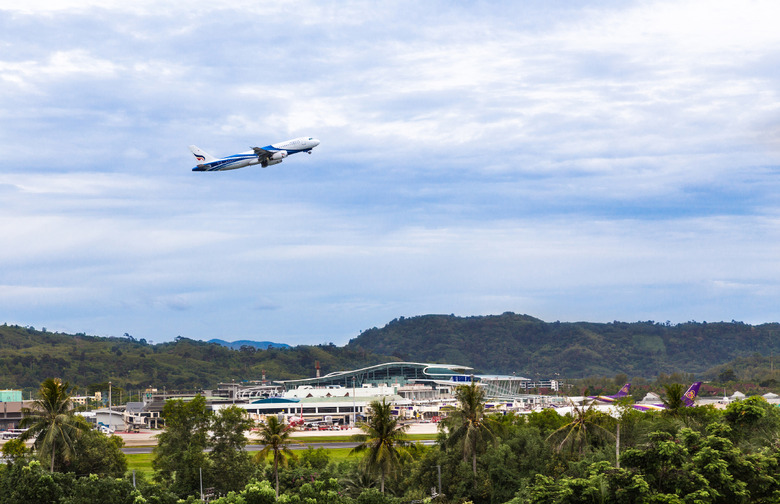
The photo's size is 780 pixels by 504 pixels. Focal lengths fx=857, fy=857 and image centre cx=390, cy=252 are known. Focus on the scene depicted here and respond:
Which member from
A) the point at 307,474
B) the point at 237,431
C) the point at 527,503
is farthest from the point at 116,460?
the point at 527,503

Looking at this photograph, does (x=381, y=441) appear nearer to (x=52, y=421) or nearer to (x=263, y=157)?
(x=52, y=421)

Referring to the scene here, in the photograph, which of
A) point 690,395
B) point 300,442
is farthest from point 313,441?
point 690,395

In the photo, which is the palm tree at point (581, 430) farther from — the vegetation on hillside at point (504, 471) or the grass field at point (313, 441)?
the grass field at point (313, 441)

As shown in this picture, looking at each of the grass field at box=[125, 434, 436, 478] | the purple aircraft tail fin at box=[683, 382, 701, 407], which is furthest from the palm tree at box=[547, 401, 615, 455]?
the purple aircraft tail fin at box=[683, 382, 701, 407]

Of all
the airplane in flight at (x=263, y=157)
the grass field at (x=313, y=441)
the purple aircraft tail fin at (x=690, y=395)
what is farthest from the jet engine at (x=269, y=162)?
the purple aircraft tail fin at (x=690, y=395)

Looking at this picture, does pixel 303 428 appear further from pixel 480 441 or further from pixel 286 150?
A: pixel 480 441

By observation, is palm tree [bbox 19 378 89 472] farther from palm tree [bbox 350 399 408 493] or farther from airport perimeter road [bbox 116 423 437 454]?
airport perimeter road [bbox 116 423 437 454]
